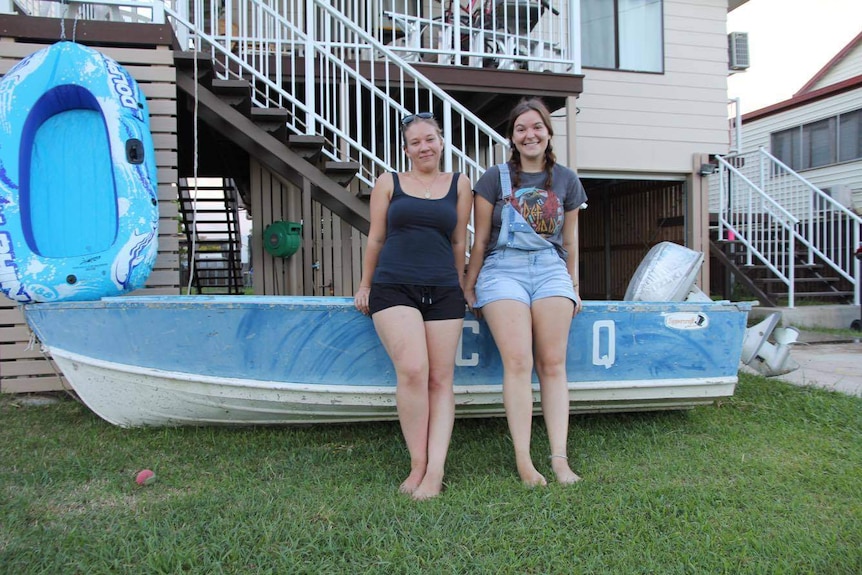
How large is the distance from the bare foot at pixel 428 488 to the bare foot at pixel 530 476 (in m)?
0.34

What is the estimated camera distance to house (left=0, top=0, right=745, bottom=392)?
432cm

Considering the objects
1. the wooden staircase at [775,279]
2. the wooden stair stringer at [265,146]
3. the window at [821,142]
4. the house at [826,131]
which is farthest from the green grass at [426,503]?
the window at [821,142]

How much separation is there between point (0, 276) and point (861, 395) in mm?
5145

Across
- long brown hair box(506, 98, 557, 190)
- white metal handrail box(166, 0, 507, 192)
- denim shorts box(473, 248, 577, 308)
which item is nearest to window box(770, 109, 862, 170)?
white metal handrail box(166, 0, 507, 192)

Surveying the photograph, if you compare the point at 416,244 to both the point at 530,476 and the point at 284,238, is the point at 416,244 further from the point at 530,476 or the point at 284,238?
the point at 284,238

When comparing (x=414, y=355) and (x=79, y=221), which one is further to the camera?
(x=79, y=221)

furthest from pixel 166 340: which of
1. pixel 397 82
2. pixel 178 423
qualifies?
pixel 397 82

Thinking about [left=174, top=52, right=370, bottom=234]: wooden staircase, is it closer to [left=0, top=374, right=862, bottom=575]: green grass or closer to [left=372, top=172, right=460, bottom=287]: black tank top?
[left=0, top=374, right=862, bottom=575]: green grass

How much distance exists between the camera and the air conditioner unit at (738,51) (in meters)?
9.55

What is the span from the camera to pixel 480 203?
2879 mm

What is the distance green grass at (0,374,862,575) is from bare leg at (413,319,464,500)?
6.3 inches

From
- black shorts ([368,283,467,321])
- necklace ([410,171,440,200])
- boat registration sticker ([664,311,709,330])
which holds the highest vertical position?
necklace ([410,171,440,200])

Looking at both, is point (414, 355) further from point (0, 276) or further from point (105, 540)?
point (0, 276)

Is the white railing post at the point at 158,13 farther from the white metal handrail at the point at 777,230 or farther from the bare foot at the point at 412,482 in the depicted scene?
the white metal handrail at the point at 777,230
